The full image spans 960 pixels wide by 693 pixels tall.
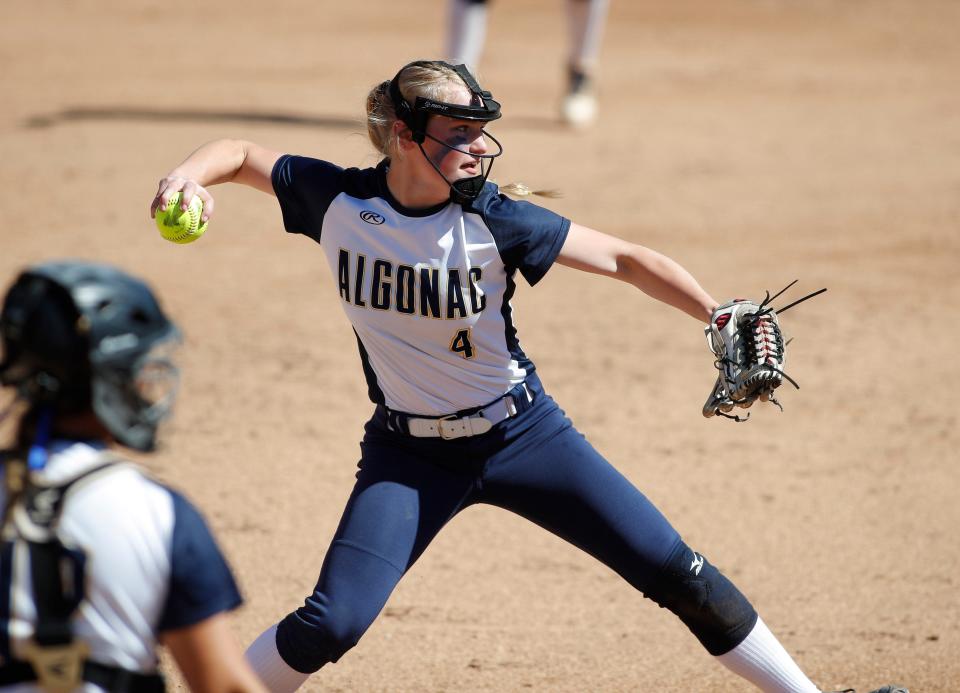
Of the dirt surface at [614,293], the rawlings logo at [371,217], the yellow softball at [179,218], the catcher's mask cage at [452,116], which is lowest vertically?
the dirt surface at [614,293]

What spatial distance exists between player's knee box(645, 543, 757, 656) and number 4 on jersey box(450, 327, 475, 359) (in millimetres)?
817

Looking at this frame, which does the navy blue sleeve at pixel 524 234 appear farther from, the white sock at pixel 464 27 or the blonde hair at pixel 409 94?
the white sock at pixel 464 27

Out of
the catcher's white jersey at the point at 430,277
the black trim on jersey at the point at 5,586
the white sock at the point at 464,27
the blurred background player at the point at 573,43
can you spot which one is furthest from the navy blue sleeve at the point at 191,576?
the blurred background player at the point at 573,43

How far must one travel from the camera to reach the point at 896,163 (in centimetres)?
1159

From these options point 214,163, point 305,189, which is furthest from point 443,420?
point 214,163

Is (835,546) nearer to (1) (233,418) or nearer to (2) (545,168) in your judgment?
(1) (233,418)

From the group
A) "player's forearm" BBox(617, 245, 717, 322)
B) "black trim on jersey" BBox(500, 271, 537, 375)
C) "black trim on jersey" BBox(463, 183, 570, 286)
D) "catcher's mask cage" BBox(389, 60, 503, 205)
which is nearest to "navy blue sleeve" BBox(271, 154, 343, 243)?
"catcher's mask cage" BBox(389, 60, 503, 205)

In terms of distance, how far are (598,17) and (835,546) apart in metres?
7.76

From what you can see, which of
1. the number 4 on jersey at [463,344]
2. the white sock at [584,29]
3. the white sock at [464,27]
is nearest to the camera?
the number 4 on jersey at [463,344]

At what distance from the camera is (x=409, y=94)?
12.3 ft

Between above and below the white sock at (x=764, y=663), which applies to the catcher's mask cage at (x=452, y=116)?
above

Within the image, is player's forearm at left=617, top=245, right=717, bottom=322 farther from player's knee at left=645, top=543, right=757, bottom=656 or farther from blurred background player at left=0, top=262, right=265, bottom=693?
blurred background player at left=0, top=262, right=265, bottom=693

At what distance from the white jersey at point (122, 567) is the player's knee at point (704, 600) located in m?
1.69

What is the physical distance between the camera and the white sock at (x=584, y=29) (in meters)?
12.3
